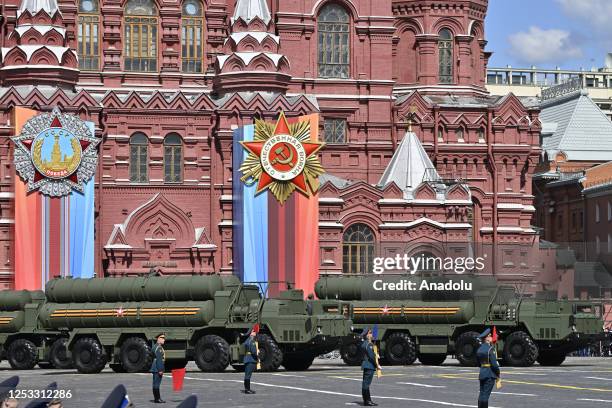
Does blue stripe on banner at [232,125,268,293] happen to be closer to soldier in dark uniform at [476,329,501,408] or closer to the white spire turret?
the white spire turret

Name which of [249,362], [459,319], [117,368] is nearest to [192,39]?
[459,319]

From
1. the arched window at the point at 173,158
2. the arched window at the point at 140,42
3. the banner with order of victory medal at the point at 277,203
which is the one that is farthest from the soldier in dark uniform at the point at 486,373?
the arched window at the point at 140,42

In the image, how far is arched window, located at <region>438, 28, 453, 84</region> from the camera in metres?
86.1

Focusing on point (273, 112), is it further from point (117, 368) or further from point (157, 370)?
point (157, 370)

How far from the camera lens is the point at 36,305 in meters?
54.9

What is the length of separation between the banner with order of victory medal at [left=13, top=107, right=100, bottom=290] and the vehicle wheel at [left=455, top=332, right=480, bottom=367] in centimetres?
2536

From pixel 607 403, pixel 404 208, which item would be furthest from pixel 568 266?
pixel 607 403

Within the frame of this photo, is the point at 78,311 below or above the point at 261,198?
below

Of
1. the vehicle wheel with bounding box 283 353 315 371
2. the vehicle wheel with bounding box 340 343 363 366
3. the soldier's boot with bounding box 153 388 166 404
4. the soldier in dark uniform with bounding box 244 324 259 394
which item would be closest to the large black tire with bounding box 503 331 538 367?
the vehicle wheel with bounding box 340 343 363 366

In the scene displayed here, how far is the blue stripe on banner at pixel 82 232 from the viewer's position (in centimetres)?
7431

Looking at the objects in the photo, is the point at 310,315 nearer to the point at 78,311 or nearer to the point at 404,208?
the point at 78,311

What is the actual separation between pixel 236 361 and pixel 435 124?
33.4m

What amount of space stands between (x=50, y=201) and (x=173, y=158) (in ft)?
21.5

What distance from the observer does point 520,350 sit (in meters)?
52.9
